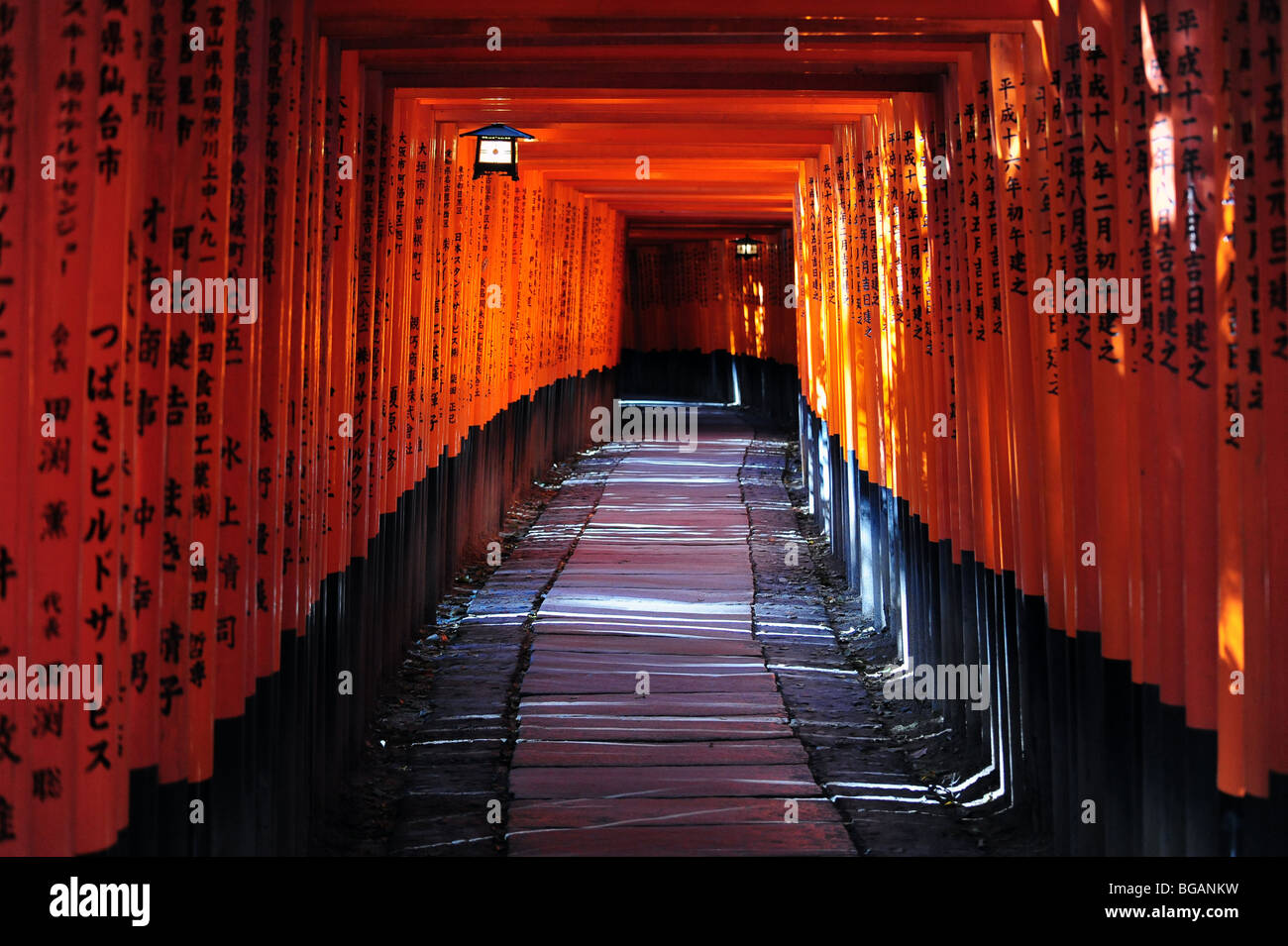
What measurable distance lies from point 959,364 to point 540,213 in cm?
789

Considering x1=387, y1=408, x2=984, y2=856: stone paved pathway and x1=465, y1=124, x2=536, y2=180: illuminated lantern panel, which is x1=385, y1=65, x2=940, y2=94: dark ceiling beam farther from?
x1=387, y1=408, x2=984, y2=856: stone paved pathway

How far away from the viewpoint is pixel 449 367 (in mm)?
8773

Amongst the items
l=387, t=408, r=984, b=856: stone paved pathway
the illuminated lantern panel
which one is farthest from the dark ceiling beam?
l=387, t=408, r=984, b=856: stone paved pathway

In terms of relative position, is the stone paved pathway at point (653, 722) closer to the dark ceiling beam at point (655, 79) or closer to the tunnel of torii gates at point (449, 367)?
the tunnel of torii gates at point (449, 367)

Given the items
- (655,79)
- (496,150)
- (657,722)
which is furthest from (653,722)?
(496,150)

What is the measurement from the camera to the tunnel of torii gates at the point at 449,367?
2832 mm

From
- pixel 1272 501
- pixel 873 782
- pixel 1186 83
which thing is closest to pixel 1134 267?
pixel 1186 83

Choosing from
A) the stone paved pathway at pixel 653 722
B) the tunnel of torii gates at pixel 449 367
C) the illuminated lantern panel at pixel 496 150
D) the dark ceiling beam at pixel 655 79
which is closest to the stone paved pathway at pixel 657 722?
the stone paved pathway at pixel 653 722

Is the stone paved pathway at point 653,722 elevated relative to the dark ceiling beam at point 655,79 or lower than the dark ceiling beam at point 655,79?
lower

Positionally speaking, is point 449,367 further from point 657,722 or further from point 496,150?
point 657,722

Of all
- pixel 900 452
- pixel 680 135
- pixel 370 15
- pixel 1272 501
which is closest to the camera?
pixel 1272 501
